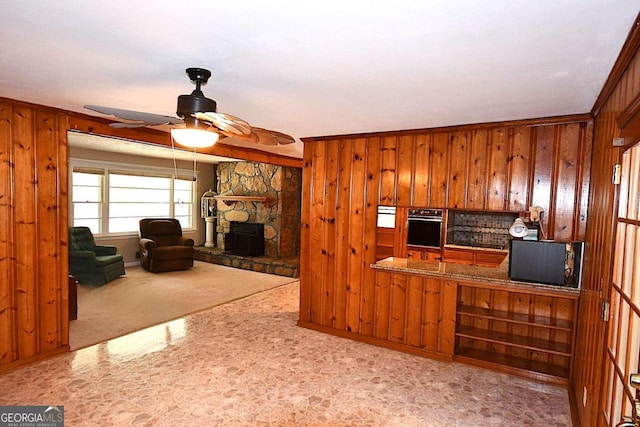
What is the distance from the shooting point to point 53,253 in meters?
3.31

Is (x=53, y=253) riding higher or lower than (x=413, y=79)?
lower

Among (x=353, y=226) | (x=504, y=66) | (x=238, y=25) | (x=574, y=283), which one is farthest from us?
(x=353, y=226)

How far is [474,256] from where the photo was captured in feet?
18.9

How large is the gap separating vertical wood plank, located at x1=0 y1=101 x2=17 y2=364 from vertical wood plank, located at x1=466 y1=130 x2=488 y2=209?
392 cm

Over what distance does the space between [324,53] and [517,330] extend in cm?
308

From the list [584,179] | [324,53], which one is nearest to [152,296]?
[324,53]

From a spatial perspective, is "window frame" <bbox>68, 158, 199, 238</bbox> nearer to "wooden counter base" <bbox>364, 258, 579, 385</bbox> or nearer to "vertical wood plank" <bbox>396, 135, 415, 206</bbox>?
"vertical wood plank" <bbox>396, 135, 415, 206</bbox>

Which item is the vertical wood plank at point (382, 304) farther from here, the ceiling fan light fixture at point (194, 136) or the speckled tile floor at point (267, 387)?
the ceiling fan light fixture at point (194, 136)

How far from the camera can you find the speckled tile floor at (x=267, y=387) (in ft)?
8.34

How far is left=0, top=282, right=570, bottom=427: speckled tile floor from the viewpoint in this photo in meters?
2.54

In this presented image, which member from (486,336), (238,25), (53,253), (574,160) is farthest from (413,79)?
(53,253)

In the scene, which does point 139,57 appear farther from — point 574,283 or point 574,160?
point 574,283

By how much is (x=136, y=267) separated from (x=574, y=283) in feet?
23.9

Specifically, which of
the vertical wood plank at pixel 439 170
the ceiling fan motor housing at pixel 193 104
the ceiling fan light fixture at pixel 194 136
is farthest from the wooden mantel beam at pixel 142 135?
the vertical wood plank at pixel 439 170
